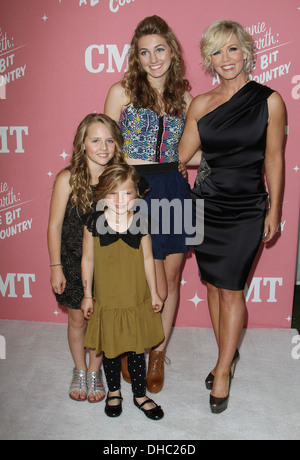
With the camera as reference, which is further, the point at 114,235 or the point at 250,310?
the point at 250,310

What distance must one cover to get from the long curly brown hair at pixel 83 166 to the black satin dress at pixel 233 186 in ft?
1.34

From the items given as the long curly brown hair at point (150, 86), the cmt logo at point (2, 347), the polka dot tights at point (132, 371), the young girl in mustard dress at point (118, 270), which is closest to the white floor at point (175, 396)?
the cmt logo at point (2, 347)

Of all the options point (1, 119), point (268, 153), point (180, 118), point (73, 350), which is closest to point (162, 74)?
point (180, 118)

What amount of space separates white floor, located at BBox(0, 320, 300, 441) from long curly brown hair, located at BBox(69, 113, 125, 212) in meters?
1.02

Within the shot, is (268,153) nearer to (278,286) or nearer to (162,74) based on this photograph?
(162,74)

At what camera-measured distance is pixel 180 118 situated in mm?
2438

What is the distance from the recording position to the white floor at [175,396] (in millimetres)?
2230

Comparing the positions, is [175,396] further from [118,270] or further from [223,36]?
[223,36]

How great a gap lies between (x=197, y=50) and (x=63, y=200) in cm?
132

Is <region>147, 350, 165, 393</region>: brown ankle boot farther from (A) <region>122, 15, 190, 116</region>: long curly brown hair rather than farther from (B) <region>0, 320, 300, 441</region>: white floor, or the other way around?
(A) <region>122, 15, 190, 116</region>: long curly brown hair

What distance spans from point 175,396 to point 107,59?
1999mm

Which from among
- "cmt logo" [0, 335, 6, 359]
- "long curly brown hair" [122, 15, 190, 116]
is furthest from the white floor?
"long curly brown hair" [122, 15, 190, 116]

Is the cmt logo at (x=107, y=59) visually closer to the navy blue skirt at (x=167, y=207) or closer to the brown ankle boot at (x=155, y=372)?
the navy blue skirt at (x=167, y=207)

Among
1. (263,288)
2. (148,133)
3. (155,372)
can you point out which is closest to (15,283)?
(155,372)
